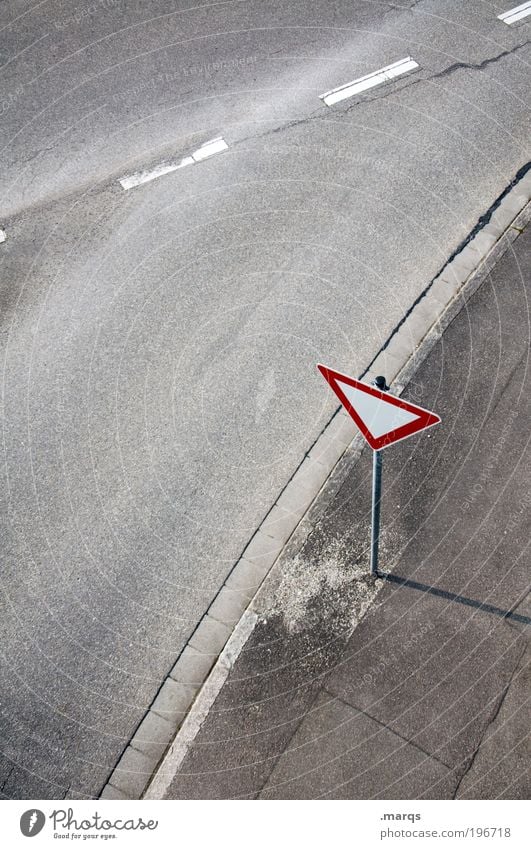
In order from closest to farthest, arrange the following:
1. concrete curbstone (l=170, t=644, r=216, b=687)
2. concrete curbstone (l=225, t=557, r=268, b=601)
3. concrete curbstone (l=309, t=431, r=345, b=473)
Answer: concrete curbstone (l=170, t=644, r=216, b=687), concrete curbstone (l=225, t=557, r=268, b=601), concrete curbstone (l=309, t=431, r=345, b=473)

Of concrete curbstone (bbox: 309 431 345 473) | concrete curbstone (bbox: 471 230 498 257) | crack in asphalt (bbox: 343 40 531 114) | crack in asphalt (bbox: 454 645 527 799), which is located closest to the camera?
crack in asphalt (bbox: 454 645 527 799)

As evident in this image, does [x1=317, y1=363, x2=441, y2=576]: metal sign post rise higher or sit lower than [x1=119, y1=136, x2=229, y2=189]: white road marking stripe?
lower

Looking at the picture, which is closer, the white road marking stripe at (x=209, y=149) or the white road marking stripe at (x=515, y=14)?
the white road marking stripe at (x=209, y=149)

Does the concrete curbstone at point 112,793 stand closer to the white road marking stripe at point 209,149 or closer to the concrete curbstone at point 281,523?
the concrete curbstone at point 281,523

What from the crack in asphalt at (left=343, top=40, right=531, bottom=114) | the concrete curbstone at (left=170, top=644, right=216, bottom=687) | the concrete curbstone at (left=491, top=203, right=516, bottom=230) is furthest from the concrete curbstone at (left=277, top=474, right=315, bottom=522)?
the crack in asphalt at (left=343, top=40, right=531, bottom=114)

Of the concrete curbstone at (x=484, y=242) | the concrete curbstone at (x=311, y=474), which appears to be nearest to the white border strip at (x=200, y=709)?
the concrete curbstone at (x=311, y=474)

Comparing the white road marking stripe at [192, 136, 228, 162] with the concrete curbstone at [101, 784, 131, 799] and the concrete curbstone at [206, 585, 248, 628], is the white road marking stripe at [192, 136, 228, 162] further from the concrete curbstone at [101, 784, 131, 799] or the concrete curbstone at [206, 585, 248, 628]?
the concrete curbstone at [101, 784, 131, 799]
